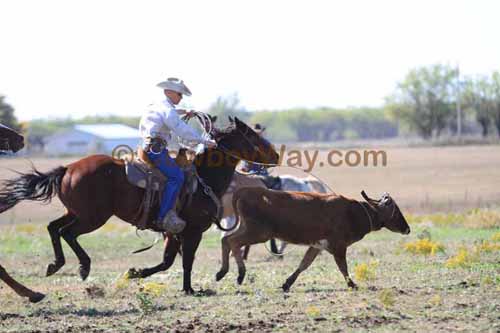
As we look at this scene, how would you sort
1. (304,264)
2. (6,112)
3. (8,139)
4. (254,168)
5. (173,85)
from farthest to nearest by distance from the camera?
(6,112)
(254,168)
(304,264)
(173,85)
(8,139)

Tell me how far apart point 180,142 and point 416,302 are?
3898 millimetres

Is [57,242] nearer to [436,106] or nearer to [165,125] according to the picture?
[165,125]

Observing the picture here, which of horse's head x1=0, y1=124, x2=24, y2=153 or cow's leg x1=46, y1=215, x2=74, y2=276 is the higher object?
horse's head x1=0, y1=124, x2=24, y2=153

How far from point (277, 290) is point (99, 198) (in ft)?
8.56

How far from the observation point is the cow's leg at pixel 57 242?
465 inches

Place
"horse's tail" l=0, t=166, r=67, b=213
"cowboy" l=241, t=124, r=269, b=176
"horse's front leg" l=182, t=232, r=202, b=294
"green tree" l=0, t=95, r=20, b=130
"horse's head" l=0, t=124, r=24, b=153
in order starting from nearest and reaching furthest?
"horse's head" l=0, t=124, r=24, b=153 → "horse's tail" l=0, t=166, r=67, b=213 → "horse's front leg" l=182, t=232, r=202, b=294 → "cowboy" l=241, t=124, r=269, b=176 → "green tree" l=0, t=95, r=20, b=130

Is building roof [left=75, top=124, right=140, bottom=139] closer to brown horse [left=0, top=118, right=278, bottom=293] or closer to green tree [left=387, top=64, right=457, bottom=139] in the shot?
green tree [left=387, top=64, right=457, bottom=139]

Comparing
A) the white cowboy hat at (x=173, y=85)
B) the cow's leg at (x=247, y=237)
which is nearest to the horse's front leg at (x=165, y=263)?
the cow's leg at (x=247, y=237)

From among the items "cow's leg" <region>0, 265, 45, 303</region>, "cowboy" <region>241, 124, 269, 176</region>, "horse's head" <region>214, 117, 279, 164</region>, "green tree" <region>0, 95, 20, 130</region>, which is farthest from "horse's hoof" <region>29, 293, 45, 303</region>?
"green tree" <region>0, 95, 20, 130</region>

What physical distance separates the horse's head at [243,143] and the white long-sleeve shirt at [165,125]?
3.03 feet

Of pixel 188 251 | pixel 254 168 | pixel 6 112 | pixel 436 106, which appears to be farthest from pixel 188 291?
pixel 436 106

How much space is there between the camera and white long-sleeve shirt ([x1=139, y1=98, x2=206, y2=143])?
11891mm

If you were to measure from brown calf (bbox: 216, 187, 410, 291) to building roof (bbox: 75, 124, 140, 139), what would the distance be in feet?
270

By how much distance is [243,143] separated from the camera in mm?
13164
